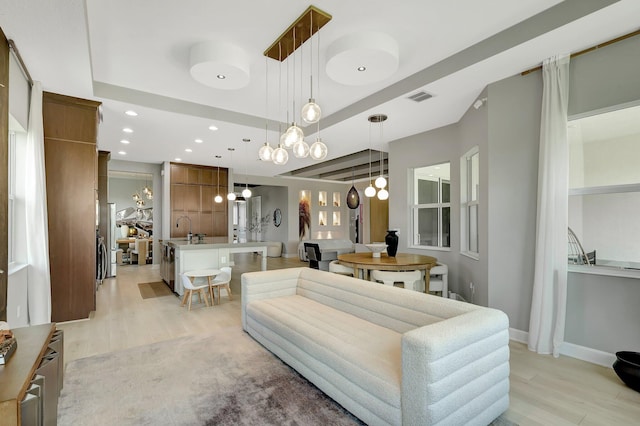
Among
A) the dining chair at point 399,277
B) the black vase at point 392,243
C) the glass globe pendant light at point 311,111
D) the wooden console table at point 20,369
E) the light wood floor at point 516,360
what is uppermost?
the glass globe pendant light at point 311,111

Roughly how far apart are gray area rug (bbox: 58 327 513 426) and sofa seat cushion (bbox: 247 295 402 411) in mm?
292

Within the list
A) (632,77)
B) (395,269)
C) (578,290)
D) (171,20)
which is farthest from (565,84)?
(171,20)

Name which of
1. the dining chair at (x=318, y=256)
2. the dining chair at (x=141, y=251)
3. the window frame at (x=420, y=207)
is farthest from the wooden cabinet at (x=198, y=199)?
the window frame at (x=420, y=207)

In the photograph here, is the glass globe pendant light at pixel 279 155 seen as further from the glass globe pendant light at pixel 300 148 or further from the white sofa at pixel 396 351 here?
the white sofa at pixel 396 351

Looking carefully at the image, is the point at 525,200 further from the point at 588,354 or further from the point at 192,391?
the point at 192,391

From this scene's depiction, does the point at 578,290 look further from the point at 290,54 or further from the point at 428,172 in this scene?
the point at 290,54

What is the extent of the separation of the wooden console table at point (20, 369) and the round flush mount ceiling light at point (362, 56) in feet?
9.73

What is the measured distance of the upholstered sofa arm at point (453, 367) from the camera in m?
1.57

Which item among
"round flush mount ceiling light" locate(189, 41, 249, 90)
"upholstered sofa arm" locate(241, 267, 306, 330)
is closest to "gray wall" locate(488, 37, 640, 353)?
"upholstered sofa arm" locate(241, 267, 306, 330)

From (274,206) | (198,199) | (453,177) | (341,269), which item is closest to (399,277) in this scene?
(341,269)

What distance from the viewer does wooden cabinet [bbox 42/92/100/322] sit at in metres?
3.90

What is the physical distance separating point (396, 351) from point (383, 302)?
0.56 meters

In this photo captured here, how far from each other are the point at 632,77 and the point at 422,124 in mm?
2619

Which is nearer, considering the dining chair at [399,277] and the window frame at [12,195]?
the window frame at [12,195]
